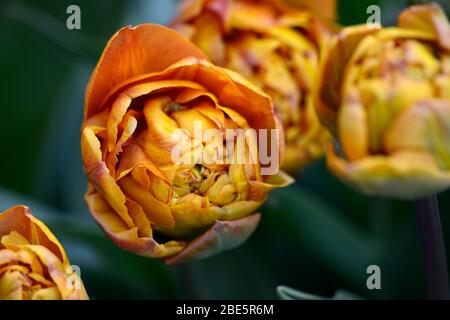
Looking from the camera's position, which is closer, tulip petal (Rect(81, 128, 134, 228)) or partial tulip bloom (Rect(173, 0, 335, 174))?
tulip petal (Rect(81, 128, 134, 228))

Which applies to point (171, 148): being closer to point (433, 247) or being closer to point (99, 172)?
point (99, 172)

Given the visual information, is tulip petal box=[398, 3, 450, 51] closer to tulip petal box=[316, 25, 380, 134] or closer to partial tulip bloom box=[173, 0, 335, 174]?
tulip petal box=[316, 25, 380, 134]

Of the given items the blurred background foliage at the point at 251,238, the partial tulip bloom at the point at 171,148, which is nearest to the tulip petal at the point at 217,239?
the partial tulip bloom at the point at 171,148

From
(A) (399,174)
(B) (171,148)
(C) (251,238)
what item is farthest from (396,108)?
(C) (251,238)

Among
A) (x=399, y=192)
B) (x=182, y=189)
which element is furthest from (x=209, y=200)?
(x=399, y=192)

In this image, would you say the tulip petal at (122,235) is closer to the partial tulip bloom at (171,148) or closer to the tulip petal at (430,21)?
the partial tulip bloom at (171,148)

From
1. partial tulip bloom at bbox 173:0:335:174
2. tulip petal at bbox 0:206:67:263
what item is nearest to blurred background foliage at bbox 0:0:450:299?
partial tulip bloom at bbox 173:0:335:174
